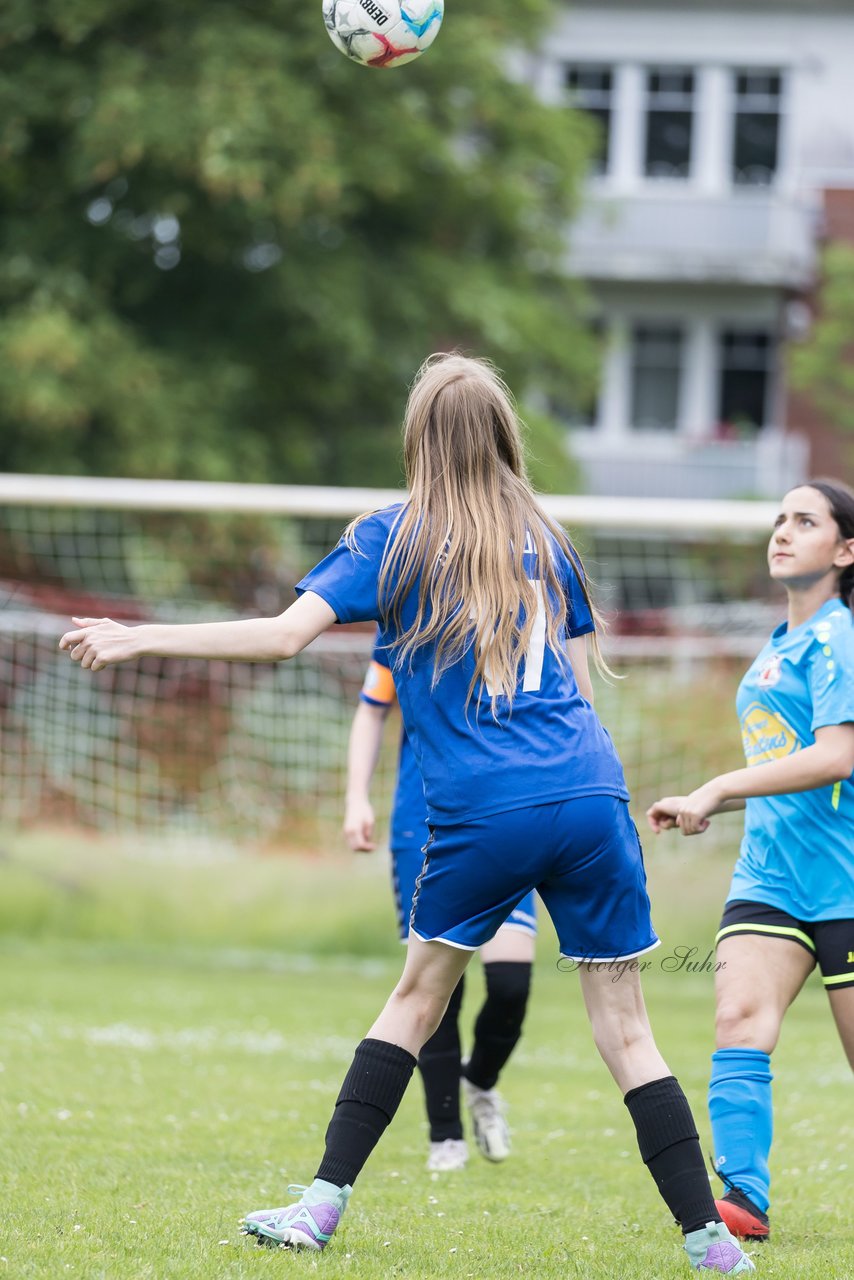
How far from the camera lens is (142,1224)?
386 cm

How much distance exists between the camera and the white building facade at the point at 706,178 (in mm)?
24016

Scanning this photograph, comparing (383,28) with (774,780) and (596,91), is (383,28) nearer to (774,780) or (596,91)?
(774,780)

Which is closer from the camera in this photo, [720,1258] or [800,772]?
[720,1258]

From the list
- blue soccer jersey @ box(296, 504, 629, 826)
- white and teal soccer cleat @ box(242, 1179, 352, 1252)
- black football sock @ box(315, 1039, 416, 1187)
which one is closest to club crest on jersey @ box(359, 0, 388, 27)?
blue soccer jersey @ box(296, 504, 629, 826)

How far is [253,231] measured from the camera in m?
16.7

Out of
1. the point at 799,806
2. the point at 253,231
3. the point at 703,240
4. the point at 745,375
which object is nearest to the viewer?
the point at 799,806

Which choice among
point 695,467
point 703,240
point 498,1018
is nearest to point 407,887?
point 498,1018

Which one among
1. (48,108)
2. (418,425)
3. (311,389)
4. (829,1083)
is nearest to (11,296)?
(48,108)

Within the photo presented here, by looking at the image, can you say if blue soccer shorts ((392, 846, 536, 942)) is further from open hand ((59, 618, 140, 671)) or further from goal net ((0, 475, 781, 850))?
goal net ((0, 475, 781, 850))

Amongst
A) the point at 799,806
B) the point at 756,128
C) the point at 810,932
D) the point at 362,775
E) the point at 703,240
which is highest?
the point at 756,128

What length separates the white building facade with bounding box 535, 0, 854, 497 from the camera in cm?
2402

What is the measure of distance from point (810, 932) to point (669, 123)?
22465 millimetres

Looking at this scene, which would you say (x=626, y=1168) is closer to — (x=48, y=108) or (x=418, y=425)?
(x=418, y=425)

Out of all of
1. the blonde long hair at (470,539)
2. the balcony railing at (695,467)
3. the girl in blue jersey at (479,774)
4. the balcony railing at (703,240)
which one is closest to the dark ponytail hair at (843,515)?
the blonde long hair at (470,539)
